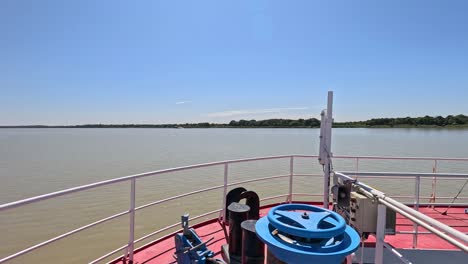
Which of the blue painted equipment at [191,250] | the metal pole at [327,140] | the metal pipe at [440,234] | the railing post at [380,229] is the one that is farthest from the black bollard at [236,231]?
the metal pole at [327,140]

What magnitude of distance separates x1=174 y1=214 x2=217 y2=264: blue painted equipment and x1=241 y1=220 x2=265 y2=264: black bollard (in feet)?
0.96

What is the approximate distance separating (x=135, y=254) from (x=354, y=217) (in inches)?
85.4

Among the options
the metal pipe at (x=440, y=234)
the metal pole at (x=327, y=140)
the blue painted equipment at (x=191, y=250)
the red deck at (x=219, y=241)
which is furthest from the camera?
the metal pole at (x=327, y=140)

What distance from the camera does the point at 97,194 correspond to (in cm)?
928

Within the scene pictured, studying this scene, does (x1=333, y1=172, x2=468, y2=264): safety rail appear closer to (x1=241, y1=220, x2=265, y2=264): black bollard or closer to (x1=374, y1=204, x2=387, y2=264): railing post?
(x1=374, y1=204, x2=387, y2=264): railing post

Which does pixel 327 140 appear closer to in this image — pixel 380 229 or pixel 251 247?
pixel 380 229

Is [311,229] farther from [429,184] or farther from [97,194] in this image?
[429,184]

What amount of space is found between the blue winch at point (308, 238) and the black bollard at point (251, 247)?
0.40m

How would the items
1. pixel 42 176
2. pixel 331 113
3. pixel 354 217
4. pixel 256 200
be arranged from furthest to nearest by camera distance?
pixel 42 176, pixel 331 113, pixel 256 200, pixel 354 217

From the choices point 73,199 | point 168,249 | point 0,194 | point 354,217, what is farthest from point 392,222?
point 0,194

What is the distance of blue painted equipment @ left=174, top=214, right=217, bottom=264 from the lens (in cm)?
210

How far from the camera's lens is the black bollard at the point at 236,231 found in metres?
2.28

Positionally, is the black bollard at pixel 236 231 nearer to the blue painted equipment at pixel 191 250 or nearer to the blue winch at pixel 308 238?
the blue painted equipment at pixel 191 250

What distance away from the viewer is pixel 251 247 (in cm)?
199
